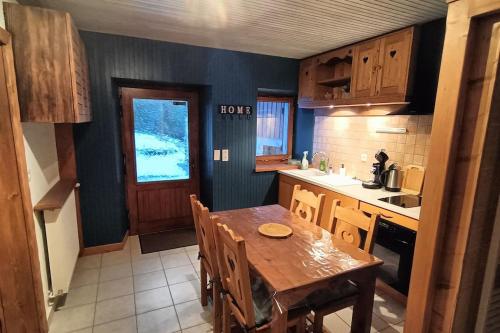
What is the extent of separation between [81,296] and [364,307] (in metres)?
2.36

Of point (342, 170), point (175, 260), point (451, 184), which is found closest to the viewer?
point (451, 184)

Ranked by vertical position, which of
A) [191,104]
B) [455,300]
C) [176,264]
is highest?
[191,104]

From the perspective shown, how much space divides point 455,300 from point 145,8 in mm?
2638

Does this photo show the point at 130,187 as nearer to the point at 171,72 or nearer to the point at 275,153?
the point at 171,72

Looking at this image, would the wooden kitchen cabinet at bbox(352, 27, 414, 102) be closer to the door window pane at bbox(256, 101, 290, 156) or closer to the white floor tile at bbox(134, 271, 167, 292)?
the door window pane at bbox(256, 101, 290, 156)

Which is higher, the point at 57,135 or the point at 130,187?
the point at 57,135

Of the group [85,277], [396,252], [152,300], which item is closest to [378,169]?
[396,252]

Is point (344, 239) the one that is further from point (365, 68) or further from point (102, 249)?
point (102, 249)

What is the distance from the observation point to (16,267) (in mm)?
1755

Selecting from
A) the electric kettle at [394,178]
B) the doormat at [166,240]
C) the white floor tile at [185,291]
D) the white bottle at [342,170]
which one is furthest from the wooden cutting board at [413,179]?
the doormat at [166,240]

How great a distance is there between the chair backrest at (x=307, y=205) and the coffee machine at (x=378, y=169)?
0.84 meters

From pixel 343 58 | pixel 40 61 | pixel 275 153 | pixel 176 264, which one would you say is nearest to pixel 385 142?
pixel 343 58

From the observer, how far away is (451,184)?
31.3 inches

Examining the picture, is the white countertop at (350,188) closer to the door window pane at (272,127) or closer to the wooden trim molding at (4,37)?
the door window pane at (272,127)
